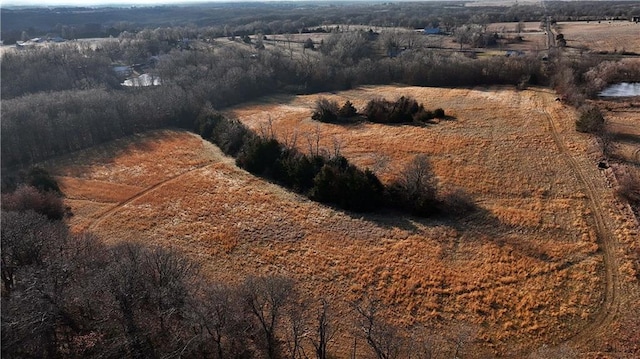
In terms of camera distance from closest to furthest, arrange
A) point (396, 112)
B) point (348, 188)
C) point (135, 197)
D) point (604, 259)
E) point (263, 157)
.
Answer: point (604, 259), point (348, 188), point (135, 197), point (263, 157), point (396, 112)

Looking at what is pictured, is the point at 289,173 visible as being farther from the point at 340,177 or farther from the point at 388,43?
the point at 388,43

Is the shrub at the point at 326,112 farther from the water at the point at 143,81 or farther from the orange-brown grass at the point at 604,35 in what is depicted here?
the orange-brown grass at the point at 604,35

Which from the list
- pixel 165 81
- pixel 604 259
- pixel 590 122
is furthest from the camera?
pixel 165 81

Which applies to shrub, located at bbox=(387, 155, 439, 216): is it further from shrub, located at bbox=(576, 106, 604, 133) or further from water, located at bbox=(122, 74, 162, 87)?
water, located at bbox=(122, 74, 162, 87)

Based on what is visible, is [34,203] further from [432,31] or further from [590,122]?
[432,31]

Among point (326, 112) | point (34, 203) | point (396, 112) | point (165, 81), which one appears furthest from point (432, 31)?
point (34, 203)

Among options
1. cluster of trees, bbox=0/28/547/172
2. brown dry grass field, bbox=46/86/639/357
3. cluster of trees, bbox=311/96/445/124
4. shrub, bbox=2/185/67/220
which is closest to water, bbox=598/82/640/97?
cluster of trees, bbox=0/28/547/172
